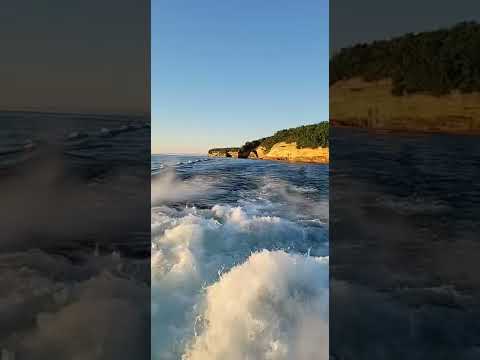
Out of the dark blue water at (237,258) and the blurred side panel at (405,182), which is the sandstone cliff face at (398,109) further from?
the dark blue water at (237,258)

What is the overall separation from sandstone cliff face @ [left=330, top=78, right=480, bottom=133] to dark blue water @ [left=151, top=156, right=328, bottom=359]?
77.6 inches

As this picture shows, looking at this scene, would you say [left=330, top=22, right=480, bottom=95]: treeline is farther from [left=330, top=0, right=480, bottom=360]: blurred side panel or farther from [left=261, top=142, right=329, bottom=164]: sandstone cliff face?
[left=261, top=142, right=329, bottom=164]: sandstone cliff face

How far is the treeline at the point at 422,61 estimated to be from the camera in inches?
79.0

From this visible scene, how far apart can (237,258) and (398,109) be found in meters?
3.04

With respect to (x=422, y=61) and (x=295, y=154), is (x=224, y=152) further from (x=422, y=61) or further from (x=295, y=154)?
(x=422, y=61)

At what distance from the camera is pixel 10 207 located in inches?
69.0

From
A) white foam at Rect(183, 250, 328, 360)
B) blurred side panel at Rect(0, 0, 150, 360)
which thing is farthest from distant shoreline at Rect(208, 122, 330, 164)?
blurred side panel at Rect(0, 0, 150, 360)

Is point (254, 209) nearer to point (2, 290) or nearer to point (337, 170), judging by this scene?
point (337, 170)

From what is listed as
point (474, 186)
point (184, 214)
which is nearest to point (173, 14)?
point (184, 214)


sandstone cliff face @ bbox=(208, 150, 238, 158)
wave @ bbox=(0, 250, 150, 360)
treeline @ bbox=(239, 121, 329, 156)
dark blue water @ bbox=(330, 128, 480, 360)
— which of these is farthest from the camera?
sandstone cliff face @ bbox=(208, 150, 238, 158)

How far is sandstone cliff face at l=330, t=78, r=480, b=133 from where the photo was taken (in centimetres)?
203

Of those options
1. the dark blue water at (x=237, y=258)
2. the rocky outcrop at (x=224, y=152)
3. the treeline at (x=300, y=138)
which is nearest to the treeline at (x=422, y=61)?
the dark blue water at (x=237, y=258)

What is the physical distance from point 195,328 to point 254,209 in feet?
6.41

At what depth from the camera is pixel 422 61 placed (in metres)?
2.08
